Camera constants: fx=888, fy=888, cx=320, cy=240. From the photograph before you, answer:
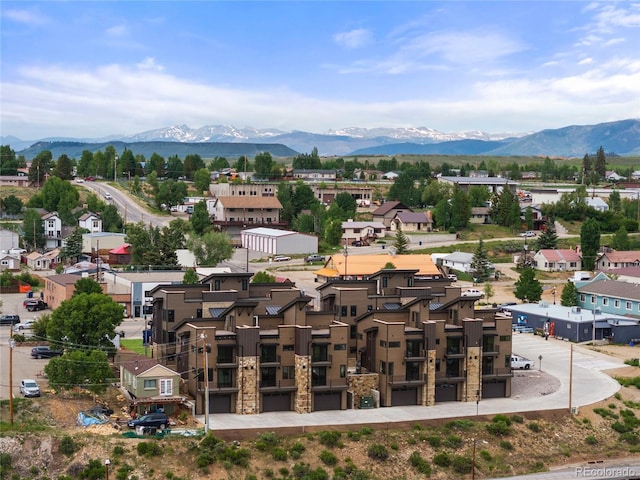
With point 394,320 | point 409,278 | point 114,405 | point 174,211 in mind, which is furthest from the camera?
point 174,211

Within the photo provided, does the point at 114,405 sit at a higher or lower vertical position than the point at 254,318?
lower

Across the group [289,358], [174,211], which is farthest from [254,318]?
[174,211]

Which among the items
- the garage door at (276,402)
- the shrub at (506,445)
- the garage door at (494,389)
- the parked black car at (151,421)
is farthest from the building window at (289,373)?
the garage door at (494,389)

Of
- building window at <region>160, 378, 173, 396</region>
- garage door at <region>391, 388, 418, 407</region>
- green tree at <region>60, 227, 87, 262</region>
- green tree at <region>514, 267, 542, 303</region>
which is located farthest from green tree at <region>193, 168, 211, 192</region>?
building window at <region>160, 378, 173, 396</region>

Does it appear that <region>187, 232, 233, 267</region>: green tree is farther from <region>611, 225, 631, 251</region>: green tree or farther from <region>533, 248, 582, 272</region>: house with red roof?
<region>611, 225, 631, 251</region>: green tree

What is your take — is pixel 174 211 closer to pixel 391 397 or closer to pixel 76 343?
pixel 76 343

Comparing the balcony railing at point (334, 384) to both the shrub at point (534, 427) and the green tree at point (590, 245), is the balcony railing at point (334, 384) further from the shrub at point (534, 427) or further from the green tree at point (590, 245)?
the green tree at point (590, 245)
